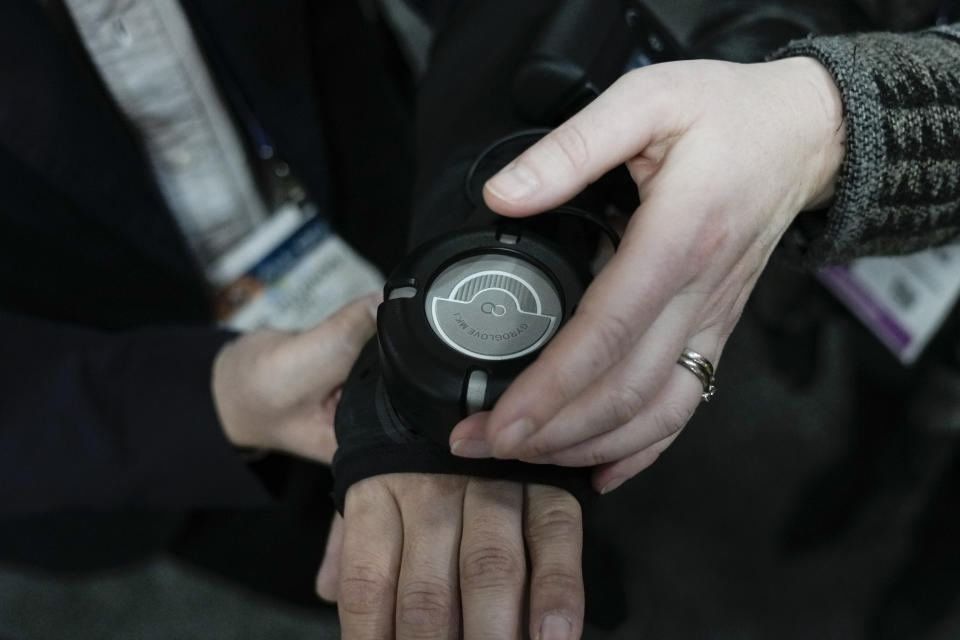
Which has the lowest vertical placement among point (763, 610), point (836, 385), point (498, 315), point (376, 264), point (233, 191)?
point (763, 610)

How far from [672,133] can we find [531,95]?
14cm

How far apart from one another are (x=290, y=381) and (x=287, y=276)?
246 millimetres

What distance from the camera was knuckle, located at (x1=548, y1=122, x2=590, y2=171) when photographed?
1.50 ft

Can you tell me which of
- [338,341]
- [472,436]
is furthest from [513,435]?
[338,341]

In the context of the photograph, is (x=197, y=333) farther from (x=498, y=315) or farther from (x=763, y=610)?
(x=763, y=610)

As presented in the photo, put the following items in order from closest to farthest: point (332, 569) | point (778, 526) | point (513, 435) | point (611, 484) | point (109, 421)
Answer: point (513, 435) < point (611, 484) < point (332, 569) < point (109, 421) < point (778, 526)

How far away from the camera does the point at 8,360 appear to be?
760 millimetres

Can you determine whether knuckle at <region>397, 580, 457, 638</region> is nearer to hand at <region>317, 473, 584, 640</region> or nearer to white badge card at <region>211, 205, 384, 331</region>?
hand at <region>317, 473, 584, 640</region>

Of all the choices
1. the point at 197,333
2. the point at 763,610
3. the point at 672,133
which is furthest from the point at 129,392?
the point at 763,610

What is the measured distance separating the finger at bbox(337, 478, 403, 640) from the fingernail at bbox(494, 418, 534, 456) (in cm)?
13

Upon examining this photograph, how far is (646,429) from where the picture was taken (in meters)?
0.49

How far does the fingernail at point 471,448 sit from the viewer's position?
451 millimetres

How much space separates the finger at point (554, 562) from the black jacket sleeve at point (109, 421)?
346 mm

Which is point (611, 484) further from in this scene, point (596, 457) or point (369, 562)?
point (369, 562)
